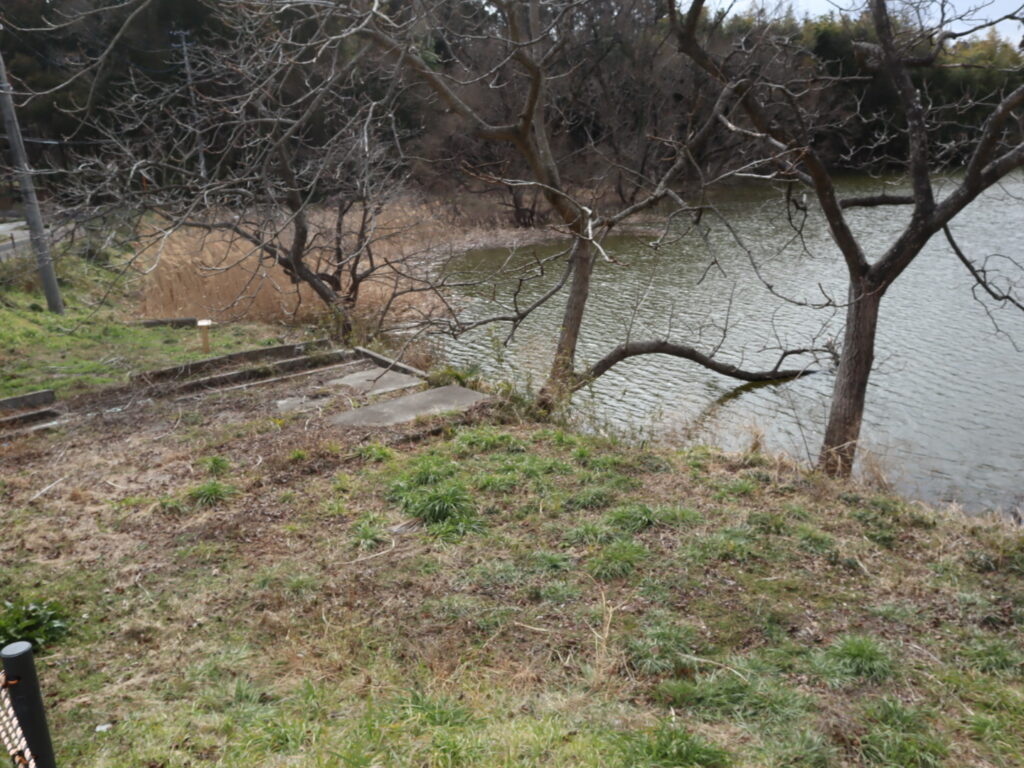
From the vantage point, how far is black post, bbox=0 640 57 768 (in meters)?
2.31

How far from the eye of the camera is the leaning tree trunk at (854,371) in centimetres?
765

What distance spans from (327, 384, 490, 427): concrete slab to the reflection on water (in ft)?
4.22

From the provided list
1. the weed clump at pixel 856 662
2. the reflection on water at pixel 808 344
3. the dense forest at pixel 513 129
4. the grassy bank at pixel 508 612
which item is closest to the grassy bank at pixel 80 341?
the dense forest at pixel 513 129

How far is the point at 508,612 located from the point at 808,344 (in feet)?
30.4

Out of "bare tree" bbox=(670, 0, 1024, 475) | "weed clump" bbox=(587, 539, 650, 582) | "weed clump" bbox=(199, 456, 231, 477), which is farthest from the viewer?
"bare tree" bbox=(670, 0, 1024, 475)

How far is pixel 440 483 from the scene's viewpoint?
18.6 ft

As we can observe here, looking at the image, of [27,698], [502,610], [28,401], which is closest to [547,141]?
[28,401]

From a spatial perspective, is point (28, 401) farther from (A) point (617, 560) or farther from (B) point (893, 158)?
(B) point (893, 158)

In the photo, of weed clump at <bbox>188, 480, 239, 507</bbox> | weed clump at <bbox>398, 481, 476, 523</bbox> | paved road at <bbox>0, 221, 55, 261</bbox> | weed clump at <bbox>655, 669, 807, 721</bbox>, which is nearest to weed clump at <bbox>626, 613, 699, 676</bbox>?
weed clump at <bbox>655, 669, 807, 721</bbox>

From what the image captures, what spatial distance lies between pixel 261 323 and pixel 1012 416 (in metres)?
10.5

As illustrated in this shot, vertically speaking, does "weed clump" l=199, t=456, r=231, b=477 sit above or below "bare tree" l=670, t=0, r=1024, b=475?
below

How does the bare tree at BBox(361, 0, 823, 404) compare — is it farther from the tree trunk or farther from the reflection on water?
the reflection on water

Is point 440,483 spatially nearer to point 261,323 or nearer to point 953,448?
point 953,448

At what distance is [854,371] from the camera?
7.79 meters
